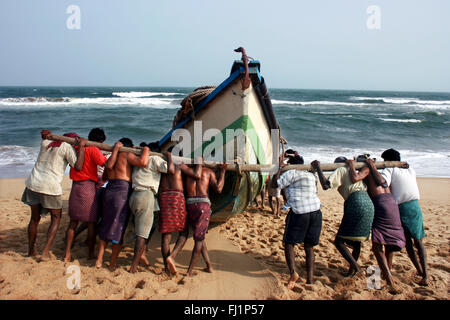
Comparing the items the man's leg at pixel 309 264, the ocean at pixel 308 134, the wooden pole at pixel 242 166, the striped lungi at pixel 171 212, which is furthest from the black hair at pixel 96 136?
the ocean at pixel 308 134

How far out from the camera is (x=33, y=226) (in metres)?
4.08

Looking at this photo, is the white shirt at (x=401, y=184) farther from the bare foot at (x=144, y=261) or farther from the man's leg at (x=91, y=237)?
the man's leg at (x=91, y=237)

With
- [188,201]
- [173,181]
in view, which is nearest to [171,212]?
[188,201]

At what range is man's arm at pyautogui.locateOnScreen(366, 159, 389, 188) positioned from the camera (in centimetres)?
388

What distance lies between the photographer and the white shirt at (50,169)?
3.88 meters

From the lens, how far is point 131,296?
11.1ft

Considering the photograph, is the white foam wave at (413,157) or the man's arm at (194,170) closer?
the man's arm at (194,170)

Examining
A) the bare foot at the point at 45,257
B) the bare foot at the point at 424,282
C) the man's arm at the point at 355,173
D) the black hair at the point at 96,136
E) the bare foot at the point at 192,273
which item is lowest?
the bare foot at the point at 424,282

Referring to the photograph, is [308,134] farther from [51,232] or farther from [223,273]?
[51,232]

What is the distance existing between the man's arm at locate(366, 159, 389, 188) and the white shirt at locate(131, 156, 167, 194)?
256 centimetres

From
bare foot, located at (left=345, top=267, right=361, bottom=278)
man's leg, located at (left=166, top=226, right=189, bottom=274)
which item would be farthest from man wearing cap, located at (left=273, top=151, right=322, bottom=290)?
man's leg, located at (left=166, top=226, right=189, bottom=274)

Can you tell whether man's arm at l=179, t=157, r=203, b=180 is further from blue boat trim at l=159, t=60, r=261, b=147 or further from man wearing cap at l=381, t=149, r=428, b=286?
man wearing cap at l=381, t=149, r=428, b=286

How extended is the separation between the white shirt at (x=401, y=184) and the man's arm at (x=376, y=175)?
11 centimetres
